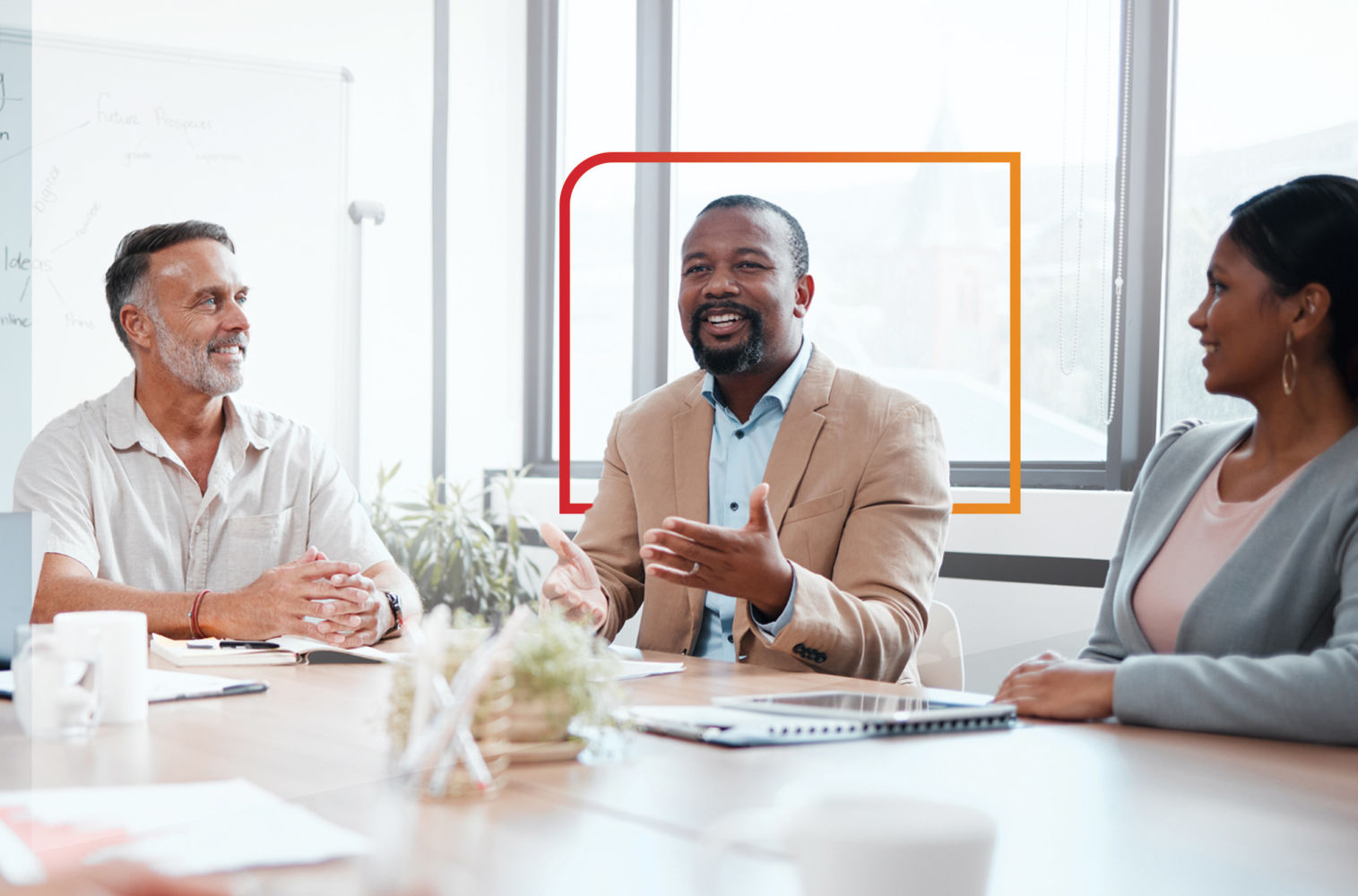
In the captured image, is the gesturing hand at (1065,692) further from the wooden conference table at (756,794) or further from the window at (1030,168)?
the window at (1030,168)

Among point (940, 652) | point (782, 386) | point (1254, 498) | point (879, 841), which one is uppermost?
point (782, 386)

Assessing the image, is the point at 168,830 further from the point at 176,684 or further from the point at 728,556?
the point at 728,556

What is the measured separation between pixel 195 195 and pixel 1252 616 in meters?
2.93

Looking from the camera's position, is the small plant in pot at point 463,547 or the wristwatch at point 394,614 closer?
the wristwatch at point 394,614

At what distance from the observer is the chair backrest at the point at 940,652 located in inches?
87.1

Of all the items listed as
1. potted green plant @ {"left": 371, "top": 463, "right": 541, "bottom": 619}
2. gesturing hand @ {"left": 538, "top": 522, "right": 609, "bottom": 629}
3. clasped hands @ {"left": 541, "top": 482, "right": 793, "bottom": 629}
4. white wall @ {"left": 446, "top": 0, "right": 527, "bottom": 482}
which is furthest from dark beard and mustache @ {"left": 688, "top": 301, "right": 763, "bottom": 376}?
white wall @ {"left": 446, "top": 0, "right": 527, "bottom": 482}

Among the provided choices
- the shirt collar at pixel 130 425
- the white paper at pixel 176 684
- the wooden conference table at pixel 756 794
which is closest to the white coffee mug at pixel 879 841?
the wooden conference table at pixel 756 794

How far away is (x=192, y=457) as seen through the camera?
94.9 inches

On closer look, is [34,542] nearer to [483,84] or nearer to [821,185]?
[821,185]

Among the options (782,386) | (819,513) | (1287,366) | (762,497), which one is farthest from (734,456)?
(1287,366)

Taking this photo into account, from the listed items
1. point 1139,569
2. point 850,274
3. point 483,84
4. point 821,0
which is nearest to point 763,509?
point 1139,569

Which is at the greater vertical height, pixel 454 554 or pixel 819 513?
pixel 819 513

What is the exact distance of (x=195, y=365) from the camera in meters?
2.44

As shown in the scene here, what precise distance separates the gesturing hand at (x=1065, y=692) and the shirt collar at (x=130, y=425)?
5.43 feet
